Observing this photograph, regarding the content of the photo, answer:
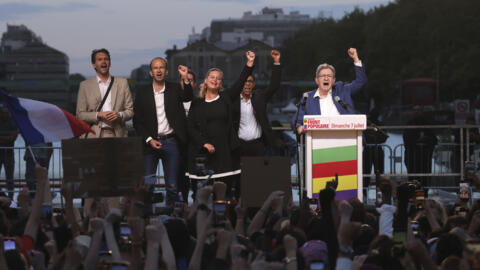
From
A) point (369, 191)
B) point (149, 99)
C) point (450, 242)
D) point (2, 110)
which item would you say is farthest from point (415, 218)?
point (2, 110)

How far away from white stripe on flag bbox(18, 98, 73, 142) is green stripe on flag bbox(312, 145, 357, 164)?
2.69 metres

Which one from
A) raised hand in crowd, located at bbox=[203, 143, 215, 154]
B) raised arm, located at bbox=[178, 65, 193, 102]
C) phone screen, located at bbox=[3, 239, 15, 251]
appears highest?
raised arm, located at bbox=[178, 65, 193, 102]

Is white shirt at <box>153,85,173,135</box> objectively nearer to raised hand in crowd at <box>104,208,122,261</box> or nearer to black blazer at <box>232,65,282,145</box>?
black blazer at <box>232,65,282,145</box>

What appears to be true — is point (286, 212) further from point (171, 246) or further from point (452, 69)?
point (452, 69)

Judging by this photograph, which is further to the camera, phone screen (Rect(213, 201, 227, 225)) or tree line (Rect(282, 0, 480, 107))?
tree line (Rect(282, 0, 480, 107))

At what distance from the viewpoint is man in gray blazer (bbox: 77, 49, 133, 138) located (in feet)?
30.8

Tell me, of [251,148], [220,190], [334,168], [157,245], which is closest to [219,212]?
[220,190]

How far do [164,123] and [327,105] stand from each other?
1749mm

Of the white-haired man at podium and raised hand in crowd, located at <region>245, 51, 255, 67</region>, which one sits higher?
raised hand in crowd, located at <region>245, 51, 255, 67</region>

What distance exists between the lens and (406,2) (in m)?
63.0

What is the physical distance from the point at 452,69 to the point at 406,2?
991 cm

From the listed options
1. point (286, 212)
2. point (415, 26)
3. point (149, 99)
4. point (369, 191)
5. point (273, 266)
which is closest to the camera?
point (273, 266)

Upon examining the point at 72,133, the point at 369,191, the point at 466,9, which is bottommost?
the point at 369,191

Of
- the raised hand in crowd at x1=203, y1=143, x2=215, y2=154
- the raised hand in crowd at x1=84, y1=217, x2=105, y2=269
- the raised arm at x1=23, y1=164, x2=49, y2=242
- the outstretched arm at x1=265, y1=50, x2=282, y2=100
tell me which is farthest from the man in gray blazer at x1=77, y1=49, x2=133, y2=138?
the raised hand in crowd at x1=84, y1=217, x2=105, y2=269
